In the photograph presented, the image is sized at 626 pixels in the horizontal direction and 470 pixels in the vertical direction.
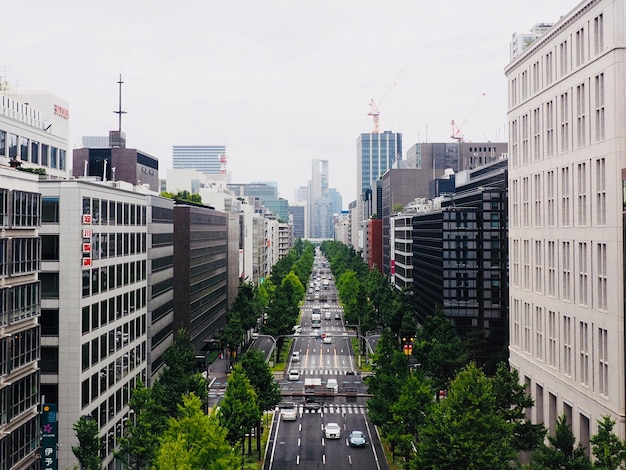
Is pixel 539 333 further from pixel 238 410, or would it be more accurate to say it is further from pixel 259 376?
pixel 238 410

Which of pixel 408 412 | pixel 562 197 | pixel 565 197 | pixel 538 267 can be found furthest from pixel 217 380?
pixel 565 197

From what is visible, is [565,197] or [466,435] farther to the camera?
[565,197]

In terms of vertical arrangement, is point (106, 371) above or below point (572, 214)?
below

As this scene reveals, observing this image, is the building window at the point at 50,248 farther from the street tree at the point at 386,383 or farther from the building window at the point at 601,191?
the building window at the point at 601,191

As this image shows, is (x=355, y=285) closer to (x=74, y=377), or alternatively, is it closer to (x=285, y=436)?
(x=285, y=436)

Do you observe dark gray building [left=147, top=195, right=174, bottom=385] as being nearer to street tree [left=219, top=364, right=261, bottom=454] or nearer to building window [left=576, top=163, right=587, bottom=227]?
street tree [left=219, top=364, right=261, bottom=454]

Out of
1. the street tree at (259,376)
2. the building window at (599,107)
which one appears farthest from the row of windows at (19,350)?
the building window at (599,107)

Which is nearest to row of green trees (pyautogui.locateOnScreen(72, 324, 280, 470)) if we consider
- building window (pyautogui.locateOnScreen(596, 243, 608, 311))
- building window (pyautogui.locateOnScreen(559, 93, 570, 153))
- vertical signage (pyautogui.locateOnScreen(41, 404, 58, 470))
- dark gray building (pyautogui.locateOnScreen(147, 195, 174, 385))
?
vertical signage (pyautogui.locateOnScreen(41, 404, 58, 470))
